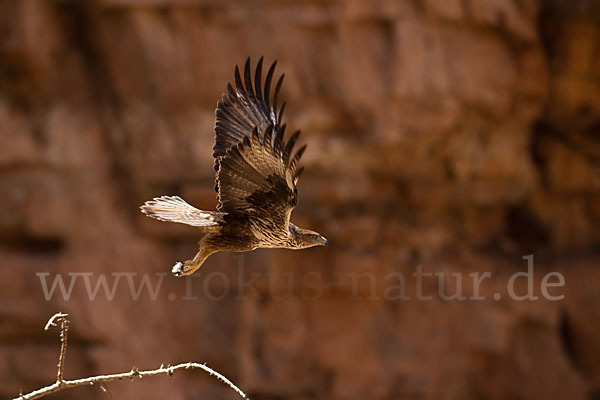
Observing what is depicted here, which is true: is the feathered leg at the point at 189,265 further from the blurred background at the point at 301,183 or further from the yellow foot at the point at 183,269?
the blurred background at the point at 301,183

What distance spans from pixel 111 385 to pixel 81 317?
0.53 meters

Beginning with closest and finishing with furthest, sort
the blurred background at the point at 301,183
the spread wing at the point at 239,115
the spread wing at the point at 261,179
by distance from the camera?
the spread wing at the point at 261,179
the spread wing at the point at 239,115
the blurred background at the point at 301,183

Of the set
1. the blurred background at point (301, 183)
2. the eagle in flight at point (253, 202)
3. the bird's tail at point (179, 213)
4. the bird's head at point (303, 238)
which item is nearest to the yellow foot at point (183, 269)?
the eagle in flight at point (253, 202)

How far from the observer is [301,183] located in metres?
5.14

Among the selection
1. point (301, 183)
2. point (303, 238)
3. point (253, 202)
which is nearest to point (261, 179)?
point (253, 202)

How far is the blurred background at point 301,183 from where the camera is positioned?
5066mm

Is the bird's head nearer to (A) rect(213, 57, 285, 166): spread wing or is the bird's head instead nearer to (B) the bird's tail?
(B) the bird's tail

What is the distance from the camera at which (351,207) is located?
530 cm

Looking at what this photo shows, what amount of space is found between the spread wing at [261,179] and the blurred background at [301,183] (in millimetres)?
3326

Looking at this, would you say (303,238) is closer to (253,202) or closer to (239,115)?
(253,202)

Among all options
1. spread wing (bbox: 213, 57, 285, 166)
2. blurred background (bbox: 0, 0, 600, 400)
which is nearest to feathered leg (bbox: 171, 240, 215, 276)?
spread wing (bbox: 213, 57, 285, 166)

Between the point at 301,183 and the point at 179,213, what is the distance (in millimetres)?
3263

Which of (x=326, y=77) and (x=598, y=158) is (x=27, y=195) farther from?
(x=598, y=158)

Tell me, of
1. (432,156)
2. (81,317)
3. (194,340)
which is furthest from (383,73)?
(81,317)
